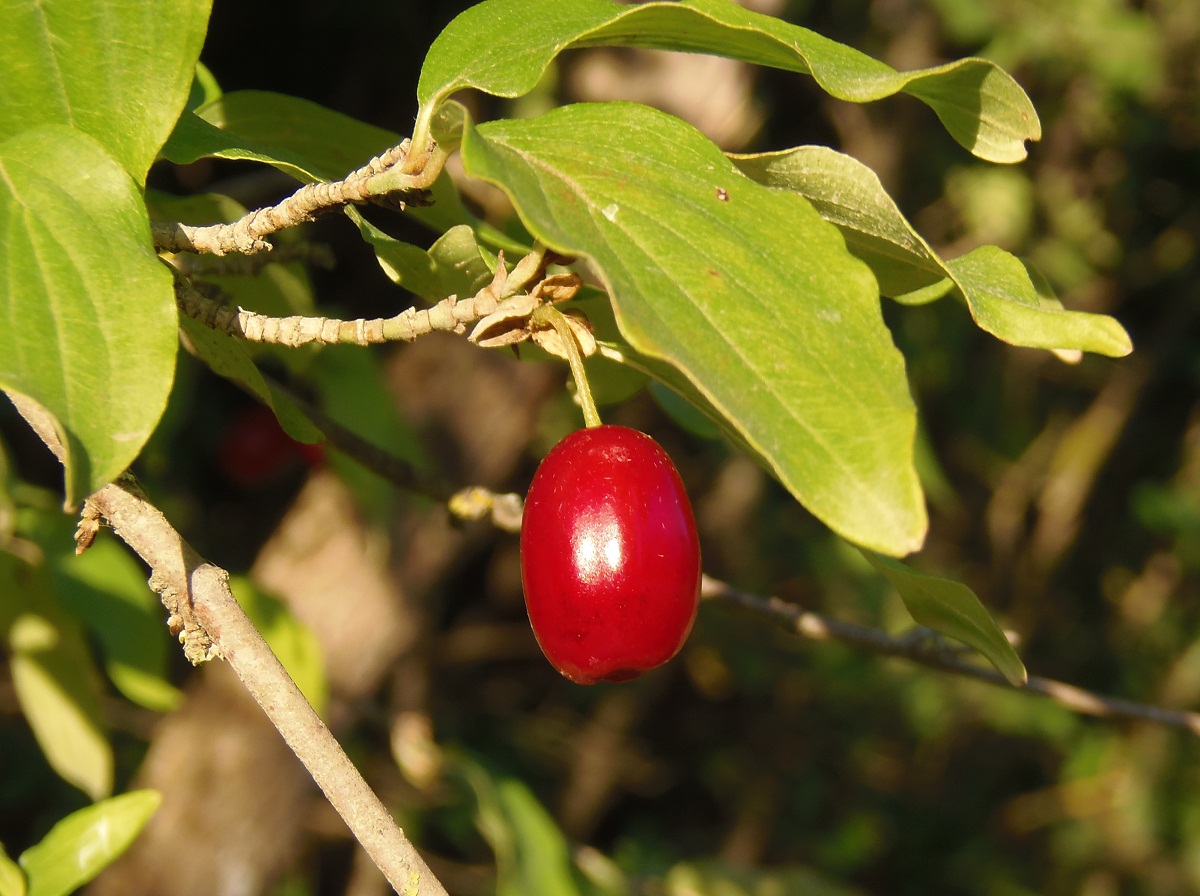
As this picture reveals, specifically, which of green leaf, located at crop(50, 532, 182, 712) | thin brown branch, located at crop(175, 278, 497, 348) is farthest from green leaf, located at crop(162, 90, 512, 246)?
green leaf, located at crop(50, 532, 182, 712)

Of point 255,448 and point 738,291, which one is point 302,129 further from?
point 255,448

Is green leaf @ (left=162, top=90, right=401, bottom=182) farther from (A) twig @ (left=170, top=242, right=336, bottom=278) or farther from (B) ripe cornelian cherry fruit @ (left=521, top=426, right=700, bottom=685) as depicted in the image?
(B) ripe cornelian cherry fruit @ (left=521, top=426, right=700, bottom=685)

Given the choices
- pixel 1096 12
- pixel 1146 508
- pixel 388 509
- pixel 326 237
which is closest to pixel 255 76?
pixel 326 237

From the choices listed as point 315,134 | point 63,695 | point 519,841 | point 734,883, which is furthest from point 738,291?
point 734,883

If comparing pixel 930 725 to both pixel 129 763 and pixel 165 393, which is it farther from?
pixel 165 393

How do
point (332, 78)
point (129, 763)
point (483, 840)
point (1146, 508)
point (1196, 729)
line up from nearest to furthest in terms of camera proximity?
point (1196, 729)
point (129, 763)
point (332, 78)
point (1146, 508)
point (483, 840)

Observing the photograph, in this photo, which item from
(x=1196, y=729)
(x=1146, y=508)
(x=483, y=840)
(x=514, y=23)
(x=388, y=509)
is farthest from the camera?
(x=483, y=840)

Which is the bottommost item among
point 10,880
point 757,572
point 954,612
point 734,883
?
point 757,572
